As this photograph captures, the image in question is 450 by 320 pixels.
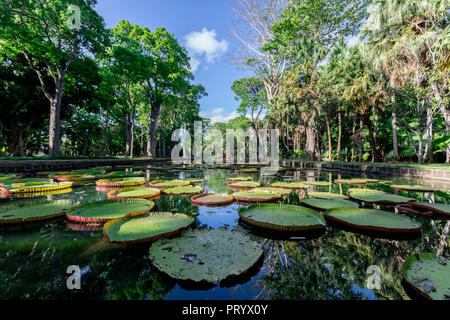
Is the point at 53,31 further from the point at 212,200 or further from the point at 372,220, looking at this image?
the point at 372,220

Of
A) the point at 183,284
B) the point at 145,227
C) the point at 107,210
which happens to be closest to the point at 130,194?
the point at 107,210

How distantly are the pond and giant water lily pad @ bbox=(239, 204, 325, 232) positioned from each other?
145mm

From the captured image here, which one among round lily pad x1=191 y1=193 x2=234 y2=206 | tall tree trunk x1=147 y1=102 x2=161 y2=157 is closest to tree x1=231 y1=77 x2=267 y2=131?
tall tree trunk x1=147 y1=102 x2=161 y2=157

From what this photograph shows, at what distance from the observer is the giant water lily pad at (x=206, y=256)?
1.13 meters

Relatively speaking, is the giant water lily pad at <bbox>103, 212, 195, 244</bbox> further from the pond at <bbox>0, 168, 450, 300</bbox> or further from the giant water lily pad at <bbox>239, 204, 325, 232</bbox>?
the giant water lily pad at <bbox>239, 204, 325, 232</bbox>

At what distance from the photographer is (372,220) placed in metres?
2.06

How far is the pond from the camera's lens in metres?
1.05

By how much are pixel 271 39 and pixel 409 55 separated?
31.9 feet

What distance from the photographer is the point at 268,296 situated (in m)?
1.06

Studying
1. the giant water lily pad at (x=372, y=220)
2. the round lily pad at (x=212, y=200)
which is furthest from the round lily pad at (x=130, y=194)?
A: the giant water lily pad at (x=372, y=220)

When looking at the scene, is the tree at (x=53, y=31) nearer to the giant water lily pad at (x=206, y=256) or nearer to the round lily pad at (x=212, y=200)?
the round lily pad at (x=212, y=200)

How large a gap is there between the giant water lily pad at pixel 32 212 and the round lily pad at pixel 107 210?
0.22m
